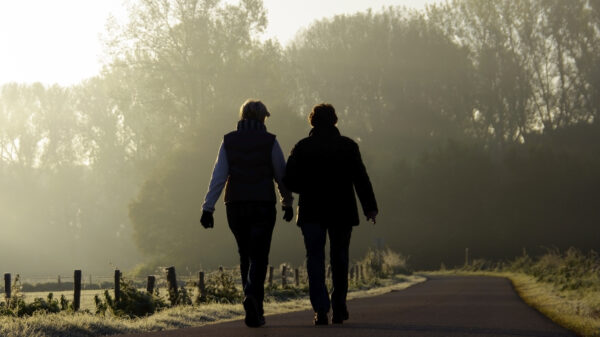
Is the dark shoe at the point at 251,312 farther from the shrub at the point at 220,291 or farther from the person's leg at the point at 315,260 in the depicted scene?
the shrub at the point at 220,291

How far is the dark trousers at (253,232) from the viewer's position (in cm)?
980

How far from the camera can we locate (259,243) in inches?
389

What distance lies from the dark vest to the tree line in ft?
146

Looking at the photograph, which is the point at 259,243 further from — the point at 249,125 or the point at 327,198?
the point at 249,125

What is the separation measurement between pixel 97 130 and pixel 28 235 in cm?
1795

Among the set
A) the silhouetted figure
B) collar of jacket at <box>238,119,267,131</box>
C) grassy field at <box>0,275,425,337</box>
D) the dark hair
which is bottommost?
grassy field at <box>0,275,425,337</box>

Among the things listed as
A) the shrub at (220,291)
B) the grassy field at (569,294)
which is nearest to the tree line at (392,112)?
the grassy field at (569,294)

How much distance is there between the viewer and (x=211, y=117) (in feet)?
185

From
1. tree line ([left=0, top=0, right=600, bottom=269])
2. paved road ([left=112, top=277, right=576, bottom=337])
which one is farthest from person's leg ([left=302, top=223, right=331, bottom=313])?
tree line ([left=0, top=0, right=600, bottom=269])

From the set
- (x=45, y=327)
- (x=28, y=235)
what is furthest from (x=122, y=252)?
Answer: (x=45, y=327)

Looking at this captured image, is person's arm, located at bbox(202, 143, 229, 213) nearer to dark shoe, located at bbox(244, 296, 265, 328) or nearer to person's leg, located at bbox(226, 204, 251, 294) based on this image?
person's leg, located at bbox(226, 204, 251, 294)

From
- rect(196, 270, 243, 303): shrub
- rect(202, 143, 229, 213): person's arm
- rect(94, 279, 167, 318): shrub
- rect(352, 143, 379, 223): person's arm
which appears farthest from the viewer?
rect(196, 270, 243, 303): shrub

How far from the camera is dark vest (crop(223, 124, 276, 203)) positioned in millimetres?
9820

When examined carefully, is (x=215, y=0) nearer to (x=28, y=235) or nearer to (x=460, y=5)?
(x=460, y=5)
